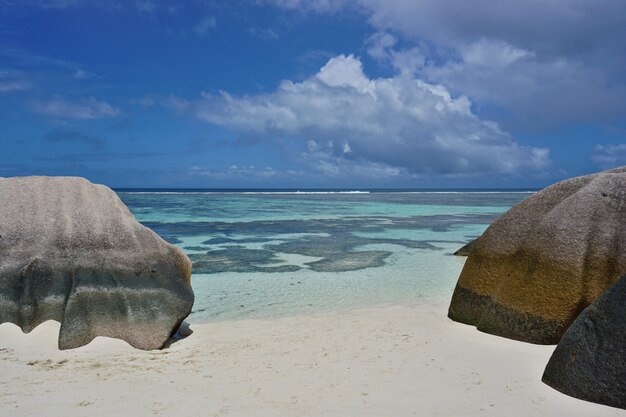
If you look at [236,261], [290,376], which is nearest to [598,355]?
[290,376]

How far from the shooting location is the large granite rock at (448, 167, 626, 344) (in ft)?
17.9

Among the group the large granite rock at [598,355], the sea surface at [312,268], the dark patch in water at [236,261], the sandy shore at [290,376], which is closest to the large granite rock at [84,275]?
the sandy shore at [290,376]

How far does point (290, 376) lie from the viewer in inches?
186

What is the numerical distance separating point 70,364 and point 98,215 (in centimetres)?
184

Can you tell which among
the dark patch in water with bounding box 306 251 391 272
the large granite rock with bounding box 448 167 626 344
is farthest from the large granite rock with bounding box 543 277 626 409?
the dark patch in water with bounding box 306 251 391 272

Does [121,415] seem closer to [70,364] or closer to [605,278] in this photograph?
[70,364]

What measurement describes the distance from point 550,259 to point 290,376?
327 cm

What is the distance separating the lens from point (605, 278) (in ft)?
17.6

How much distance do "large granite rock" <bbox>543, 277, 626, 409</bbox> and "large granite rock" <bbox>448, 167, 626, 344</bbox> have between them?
1.29 m

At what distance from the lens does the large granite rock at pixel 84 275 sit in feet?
18.5

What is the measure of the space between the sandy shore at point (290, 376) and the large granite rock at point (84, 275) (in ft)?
0.68

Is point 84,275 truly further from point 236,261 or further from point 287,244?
point 287,244

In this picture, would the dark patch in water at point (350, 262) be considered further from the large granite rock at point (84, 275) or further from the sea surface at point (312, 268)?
the large granite rock at point (84, 275)

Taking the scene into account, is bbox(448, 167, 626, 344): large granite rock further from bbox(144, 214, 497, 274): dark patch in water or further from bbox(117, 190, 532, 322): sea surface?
bbox(144, 214, 497, 274): dark patch in water
